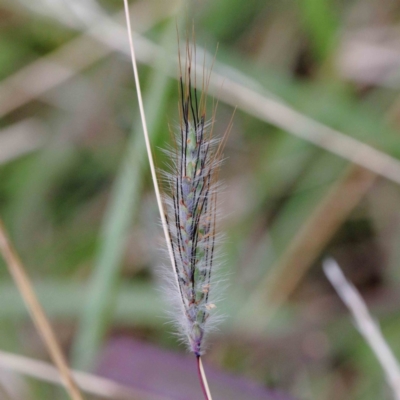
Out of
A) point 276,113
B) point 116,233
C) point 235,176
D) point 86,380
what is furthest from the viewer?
point 235,176

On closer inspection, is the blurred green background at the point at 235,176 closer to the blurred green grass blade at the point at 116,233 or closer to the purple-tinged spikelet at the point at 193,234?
the blurred green grass blade at the point at 116,233

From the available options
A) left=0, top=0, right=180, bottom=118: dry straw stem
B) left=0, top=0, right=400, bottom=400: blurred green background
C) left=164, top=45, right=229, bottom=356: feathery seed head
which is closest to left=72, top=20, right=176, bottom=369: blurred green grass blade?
left=0, top=0, right=400, bottom=400: blurred green background

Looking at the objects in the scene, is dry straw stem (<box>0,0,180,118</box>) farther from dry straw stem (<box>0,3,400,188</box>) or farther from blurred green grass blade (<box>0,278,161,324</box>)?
blurred green grass blade (<box>0,278,161,324</box>)

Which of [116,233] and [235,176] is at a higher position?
[235,176]

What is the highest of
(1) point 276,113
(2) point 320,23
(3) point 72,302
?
(2) point 320,23

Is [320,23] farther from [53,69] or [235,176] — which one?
[53,69]

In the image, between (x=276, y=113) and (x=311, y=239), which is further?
(x=311, y=239)

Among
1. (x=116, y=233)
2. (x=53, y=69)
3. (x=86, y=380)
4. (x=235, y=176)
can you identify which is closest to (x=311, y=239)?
(x=235, y=176)

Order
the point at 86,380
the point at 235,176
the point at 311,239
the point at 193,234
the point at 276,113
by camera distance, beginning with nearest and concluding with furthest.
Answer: the point at 193,234, the point at 86,380, the point at 276,113, the point at 311,239, the point at 235,176
